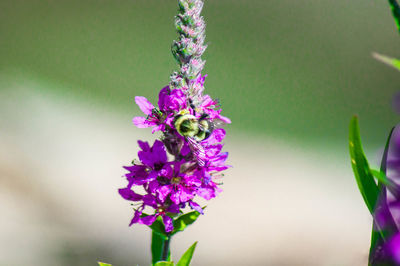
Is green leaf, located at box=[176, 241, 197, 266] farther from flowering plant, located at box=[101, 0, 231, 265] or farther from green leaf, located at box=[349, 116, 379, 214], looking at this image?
green leaf, located at box=[349, 116, 379, 214]

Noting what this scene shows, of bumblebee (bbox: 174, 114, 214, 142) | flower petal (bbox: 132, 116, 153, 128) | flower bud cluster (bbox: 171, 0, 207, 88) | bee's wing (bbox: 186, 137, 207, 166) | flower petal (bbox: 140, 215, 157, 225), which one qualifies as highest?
flower bud cluster (bbox: 171, 0, 207, 88)

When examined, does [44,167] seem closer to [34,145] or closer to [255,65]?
[34,145]

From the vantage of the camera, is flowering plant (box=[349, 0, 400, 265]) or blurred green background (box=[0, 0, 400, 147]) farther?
blurred green background (box=[0, 0, 400, 147])

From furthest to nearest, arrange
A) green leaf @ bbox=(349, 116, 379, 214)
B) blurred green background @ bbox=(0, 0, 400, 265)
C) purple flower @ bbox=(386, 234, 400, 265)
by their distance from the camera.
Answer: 1. blurred green background @ bbox=(0, 0, 400, 265)
2. green leaf @ bbox=(349, 116, 379, 214)
3. purple flower @ bbox=(386, 234, 400, 265)

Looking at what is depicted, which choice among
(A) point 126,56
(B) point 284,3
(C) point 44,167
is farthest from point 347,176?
(C) point 44,167

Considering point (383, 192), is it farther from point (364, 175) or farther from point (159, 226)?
point (159, 226)

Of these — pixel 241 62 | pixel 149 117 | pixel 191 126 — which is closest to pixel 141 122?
pixel 149 117

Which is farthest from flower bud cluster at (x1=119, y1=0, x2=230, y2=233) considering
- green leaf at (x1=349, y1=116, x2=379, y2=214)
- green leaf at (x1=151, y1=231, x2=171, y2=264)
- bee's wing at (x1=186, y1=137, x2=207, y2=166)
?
green leaf at (x1=349, y1=116, x2=379, y2=214)

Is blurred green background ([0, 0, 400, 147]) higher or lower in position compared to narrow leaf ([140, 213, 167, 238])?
higher
